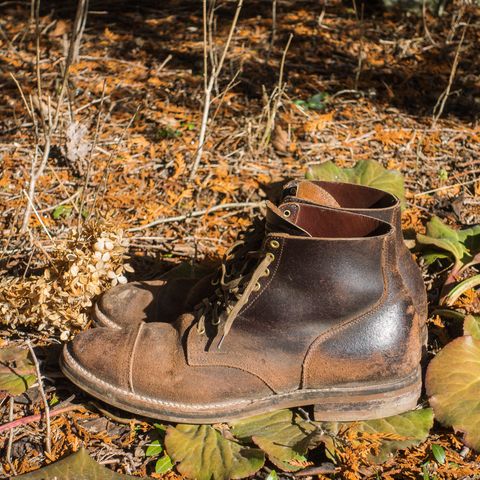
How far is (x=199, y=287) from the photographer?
97.8 inches

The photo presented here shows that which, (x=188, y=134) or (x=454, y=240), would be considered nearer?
(x=454, y=240)

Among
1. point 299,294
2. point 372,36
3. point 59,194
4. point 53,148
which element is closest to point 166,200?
point 59,194

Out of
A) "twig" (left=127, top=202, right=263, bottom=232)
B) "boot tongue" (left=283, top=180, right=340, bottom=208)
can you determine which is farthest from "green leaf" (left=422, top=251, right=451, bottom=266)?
"twig" (left=127, top=202, right=263, bottom=232)

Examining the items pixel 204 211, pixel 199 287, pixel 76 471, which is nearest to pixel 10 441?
pixel 76 471

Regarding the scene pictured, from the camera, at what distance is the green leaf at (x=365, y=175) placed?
3.20m

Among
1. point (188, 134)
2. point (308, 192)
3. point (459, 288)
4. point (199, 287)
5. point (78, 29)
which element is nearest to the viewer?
point (308, 192)

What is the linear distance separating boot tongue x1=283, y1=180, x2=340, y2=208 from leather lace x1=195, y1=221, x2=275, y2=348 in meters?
0.17

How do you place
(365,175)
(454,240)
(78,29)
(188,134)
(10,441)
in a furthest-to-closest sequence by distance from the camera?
(78,29)
(188,134)
(365,175)
(454,240)
(10,441)

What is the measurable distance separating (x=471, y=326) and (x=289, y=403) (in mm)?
720

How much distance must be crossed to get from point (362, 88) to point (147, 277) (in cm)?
221

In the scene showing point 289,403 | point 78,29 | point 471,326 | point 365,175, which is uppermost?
point 78,29

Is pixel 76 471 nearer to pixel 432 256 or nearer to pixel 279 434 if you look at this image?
pixel 279 434

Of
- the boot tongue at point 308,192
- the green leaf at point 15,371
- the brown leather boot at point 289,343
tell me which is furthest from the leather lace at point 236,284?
the green leaf at point 15,371

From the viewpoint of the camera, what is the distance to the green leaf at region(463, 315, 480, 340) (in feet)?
7.83
